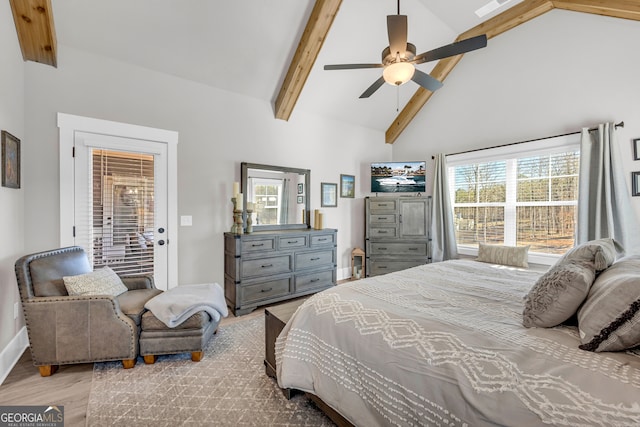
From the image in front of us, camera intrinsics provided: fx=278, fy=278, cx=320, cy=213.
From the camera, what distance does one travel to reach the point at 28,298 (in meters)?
2.02

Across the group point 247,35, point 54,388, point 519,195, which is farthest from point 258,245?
point 519,195

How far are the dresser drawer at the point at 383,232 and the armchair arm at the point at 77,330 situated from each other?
3529mm

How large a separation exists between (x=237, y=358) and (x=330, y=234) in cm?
218

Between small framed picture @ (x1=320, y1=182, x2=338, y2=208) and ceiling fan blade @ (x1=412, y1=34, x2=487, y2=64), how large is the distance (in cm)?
260

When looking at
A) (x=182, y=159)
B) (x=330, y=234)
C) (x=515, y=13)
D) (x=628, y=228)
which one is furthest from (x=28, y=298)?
(x=515, y=13)

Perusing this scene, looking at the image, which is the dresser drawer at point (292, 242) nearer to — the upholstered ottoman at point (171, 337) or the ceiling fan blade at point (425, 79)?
the upholstered ottoman at point (171, 337)

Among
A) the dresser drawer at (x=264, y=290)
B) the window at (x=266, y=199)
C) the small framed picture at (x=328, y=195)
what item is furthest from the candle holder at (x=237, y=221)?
the small framed picture at (x=328, y=195)

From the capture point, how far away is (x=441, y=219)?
15.1 feet

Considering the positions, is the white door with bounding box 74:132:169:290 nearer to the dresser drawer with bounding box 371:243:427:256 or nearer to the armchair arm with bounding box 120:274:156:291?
the armchair arm with bounding box 120:274:156:291

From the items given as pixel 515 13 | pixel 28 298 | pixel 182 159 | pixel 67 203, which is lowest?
pixel 28 298

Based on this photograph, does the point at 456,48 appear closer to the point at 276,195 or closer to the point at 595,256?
the point at 595,256

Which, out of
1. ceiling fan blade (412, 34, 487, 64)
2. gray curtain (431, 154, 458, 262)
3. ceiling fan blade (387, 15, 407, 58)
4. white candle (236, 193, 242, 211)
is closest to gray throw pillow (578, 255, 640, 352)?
ceiling fan blade (412, 34, 487, 64)

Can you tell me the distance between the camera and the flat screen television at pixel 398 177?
472cm

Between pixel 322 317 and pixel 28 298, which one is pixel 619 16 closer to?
pixel 322 317
